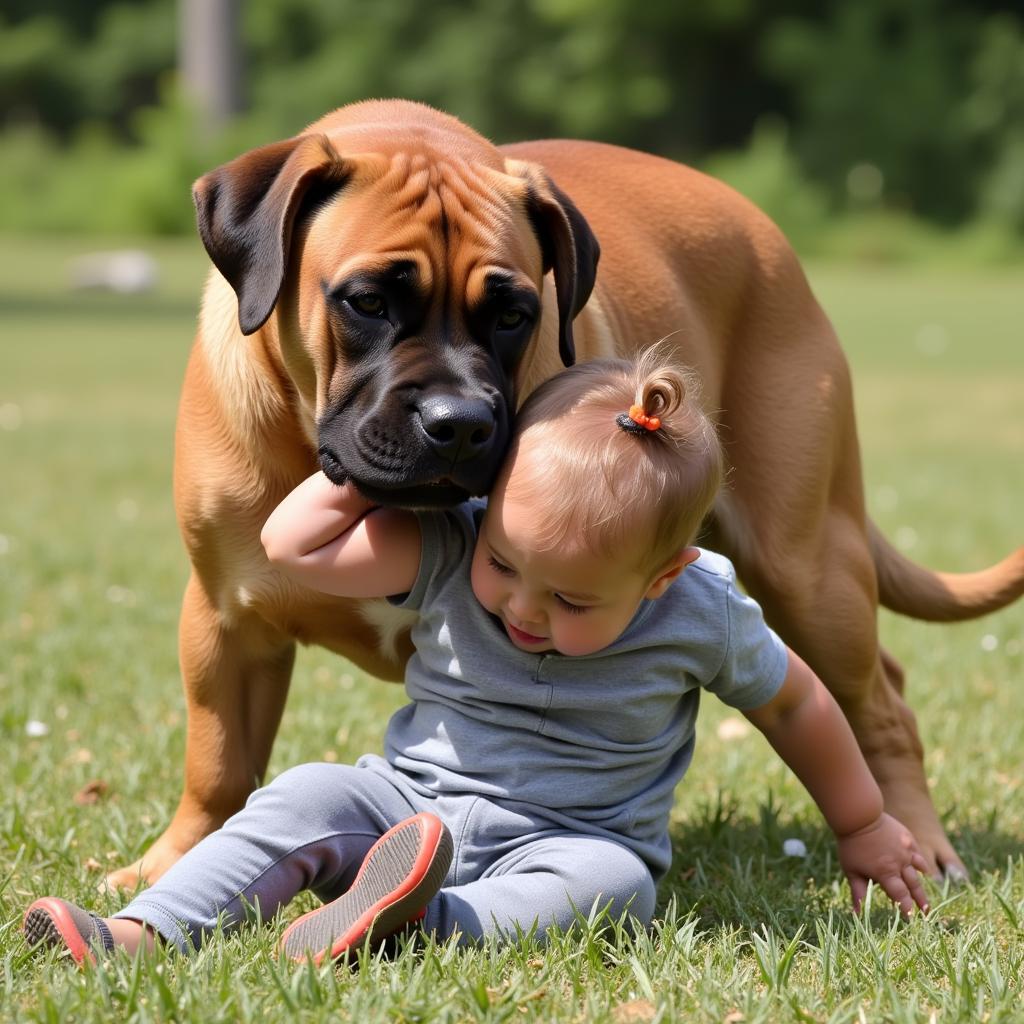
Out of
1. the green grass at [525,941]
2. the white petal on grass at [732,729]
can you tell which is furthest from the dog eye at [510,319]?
the white petal on grass at [732,729]

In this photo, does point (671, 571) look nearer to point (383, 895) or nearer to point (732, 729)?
point (383, 895)

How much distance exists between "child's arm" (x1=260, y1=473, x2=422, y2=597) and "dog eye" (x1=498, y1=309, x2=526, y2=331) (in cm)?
45

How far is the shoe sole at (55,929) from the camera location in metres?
2.73

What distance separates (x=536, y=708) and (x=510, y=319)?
818 mm

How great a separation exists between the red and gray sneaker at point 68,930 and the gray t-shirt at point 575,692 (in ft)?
2.50

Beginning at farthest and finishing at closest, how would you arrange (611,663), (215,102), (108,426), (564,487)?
1. (215,102)
2. (108,426)
3. (611,663)
4. (564,487)

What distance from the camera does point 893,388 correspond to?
15125mm

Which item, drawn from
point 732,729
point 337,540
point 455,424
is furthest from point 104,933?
point 732,729

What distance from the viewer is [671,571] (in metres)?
3.11

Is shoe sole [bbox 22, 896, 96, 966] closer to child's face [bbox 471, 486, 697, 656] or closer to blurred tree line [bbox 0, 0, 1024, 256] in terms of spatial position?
child's face [bbox 471, 486, 697, 656]

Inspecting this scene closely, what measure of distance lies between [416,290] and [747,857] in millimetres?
1651

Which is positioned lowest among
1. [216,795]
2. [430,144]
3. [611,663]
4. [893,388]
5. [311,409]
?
[893,388]

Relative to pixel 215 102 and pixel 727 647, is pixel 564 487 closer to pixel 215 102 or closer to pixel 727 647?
pixel 727 647

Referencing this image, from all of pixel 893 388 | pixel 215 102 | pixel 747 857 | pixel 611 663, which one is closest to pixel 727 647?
pixel 611 663
